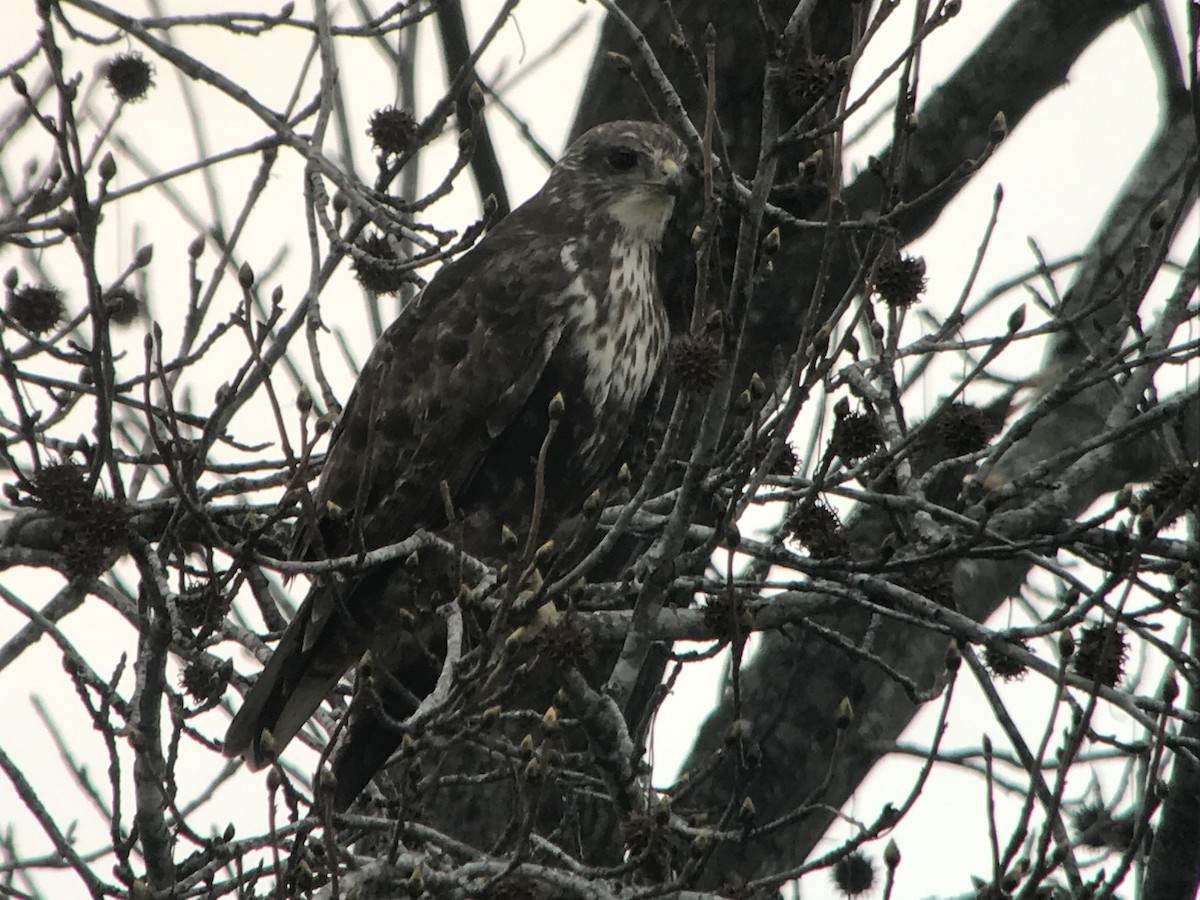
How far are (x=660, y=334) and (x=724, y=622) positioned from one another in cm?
135

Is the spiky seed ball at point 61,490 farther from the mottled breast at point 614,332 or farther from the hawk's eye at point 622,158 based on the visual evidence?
the hawk's eye at point 622,158

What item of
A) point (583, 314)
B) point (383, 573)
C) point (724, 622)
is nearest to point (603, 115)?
point (583, 314)

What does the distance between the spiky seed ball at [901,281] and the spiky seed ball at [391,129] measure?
4.26ft

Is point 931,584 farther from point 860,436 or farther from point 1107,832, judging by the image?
point 1107,832

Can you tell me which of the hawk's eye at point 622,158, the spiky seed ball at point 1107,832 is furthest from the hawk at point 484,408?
the spiky seed ball at point 1107,832

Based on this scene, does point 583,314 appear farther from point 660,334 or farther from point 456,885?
point 456,885

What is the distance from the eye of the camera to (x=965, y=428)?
382 cm

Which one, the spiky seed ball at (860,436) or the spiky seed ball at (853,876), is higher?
the spiky seed ball at (860,436)

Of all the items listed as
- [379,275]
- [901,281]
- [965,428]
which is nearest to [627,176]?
[379,275]

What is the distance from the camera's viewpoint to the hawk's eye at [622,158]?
15.5 ft

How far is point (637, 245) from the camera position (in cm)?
461

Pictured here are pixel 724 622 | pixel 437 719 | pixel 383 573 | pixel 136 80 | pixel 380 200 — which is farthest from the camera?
pixel 136 80

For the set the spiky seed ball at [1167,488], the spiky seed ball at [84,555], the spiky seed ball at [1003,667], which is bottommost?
the spiky seed ball at [1003,667]

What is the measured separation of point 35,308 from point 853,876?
2785 millimetres
